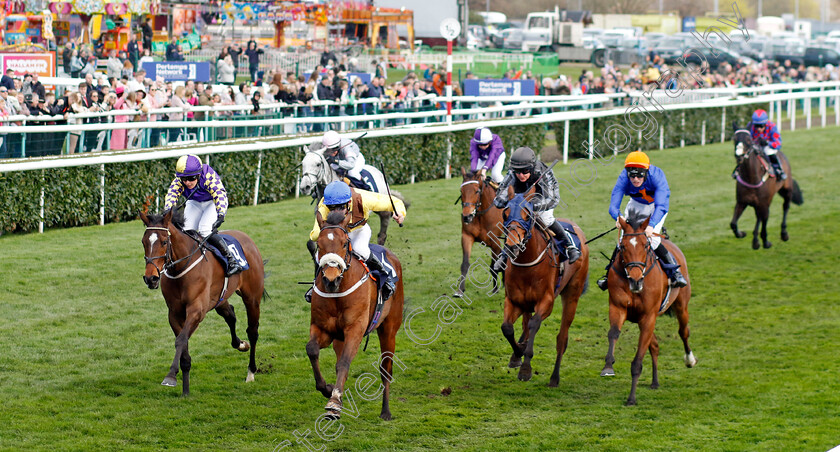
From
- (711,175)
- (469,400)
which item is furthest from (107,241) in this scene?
(711,175)

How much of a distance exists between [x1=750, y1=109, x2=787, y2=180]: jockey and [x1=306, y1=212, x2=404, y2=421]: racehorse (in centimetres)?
771

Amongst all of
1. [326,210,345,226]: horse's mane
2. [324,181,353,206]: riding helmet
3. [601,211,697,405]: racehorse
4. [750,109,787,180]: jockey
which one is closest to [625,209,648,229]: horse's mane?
[601,211,697,405]: racehorse

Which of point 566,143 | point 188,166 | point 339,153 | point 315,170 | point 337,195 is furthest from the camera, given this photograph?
point 566,143

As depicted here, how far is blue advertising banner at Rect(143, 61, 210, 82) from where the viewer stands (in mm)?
18922

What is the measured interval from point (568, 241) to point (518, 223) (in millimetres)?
646

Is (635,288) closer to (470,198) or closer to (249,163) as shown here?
(470,198)

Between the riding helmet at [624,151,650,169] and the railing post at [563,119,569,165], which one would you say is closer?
the riding helmet at [624,151,650,169]

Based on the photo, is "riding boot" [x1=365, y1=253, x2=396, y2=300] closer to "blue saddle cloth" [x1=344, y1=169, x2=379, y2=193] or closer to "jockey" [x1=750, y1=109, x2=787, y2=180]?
"blue saddle cloth" [x1=344, y1=169, x2=379, y2=193]

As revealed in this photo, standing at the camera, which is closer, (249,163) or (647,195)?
(647,195)

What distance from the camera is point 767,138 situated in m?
12.7

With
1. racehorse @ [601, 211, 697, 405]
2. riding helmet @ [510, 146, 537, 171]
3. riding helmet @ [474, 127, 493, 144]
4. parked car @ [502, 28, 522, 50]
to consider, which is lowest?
racehorse @ [601, 211, 697, 405]

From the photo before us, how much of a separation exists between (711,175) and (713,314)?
8802 mm

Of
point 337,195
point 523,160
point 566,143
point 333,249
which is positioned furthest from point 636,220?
point 566,143

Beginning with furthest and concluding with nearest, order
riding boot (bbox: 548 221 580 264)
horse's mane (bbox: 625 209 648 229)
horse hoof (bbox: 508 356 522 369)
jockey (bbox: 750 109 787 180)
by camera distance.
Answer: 1. jockey (bbox: 750 109 787 180)
2. horse hoof (bbox: 508 356 522 369)
3. riding boot (bbox: 548 221 580 264)
4. horse's mane (bbox: 625 209 648 229)
